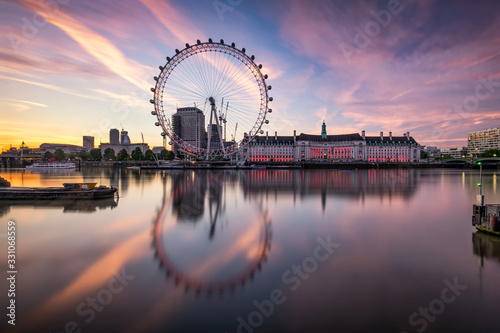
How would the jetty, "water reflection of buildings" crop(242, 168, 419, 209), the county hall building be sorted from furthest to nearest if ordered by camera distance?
1. the county hall building
2. "water reflection of buildings" crop(242, 168, 419, 209)
3. the jetty

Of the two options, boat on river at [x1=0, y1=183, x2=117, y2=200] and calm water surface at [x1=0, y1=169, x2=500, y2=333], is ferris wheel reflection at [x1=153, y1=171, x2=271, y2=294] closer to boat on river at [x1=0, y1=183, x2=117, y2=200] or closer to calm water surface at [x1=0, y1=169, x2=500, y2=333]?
calm water surface at [x1=0, y1=169, x2=500, y2=333]

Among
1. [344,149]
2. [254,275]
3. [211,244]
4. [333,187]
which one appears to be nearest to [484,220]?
[254,275]

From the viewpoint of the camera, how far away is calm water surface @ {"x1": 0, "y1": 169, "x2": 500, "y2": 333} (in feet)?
21.9

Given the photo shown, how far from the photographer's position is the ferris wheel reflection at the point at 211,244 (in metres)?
9.02

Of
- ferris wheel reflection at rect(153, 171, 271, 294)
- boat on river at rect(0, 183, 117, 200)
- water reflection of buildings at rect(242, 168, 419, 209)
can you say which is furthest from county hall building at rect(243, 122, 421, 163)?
ferris wheel reflection at rect(153, 171, 271, 294)

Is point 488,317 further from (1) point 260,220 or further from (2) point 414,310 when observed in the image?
(1) point 260,220

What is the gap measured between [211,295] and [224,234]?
6.28 metres

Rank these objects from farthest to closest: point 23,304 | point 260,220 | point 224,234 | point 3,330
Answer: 1. point 260,220
2. point 224,234
3. point 23,304
4. point 3,330

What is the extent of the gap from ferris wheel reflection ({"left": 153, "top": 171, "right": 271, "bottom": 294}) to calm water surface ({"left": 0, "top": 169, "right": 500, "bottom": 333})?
0.06 metres

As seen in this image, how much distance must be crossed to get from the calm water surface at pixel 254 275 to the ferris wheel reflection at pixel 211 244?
0.19 ft

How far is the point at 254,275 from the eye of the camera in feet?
30.0

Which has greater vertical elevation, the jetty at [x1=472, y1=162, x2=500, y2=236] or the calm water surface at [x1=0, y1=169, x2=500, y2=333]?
the jetty at [x1=472, y1=162, x2=500, y2=236]

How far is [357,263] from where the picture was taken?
33.3ft

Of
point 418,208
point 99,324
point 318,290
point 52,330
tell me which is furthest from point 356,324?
point 418,208
